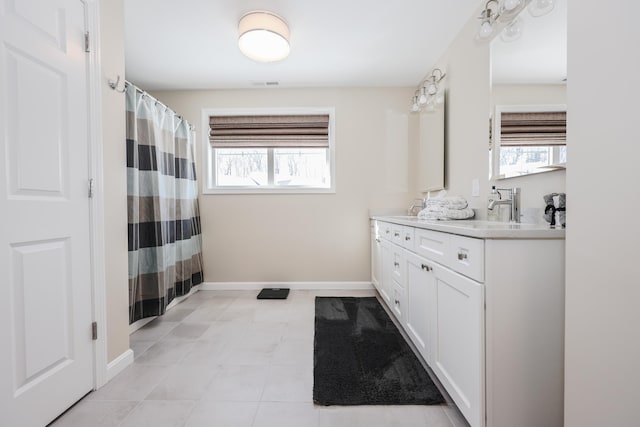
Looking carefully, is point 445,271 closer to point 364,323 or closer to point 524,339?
point 524,339

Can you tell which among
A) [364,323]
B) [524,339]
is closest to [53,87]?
[524,339]

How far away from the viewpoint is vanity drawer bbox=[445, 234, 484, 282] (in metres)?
1.02

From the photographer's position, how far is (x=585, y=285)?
0.76 meters

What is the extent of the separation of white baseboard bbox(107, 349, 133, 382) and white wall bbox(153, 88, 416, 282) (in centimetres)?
161

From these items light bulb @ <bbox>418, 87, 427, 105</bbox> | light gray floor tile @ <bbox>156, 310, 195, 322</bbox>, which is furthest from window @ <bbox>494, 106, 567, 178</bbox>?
light gray floor tile @ <bbox>156, 310, 195, 322</bbox>

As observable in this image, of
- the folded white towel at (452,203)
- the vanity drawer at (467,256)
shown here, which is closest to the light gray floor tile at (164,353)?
the vanity drawer at (467,256)

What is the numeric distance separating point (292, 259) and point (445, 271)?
7.29 feet

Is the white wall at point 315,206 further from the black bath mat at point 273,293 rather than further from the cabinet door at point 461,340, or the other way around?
the cabinet door at point 461,340

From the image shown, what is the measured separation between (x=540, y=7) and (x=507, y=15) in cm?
27

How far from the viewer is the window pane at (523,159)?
4.47 ft

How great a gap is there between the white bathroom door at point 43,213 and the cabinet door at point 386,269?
1988 millimetres

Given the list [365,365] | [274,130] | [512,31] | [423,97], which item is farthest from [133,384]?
[423,97]

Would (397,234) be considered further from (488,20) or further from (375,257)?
(488,20)

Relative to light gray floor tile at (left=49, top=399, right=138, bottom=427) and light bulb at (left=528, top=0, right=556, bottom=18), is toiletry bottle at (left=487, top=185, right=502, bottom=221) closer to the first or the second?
light bulb at (left=528, top=0, right=556, bottom=18)
